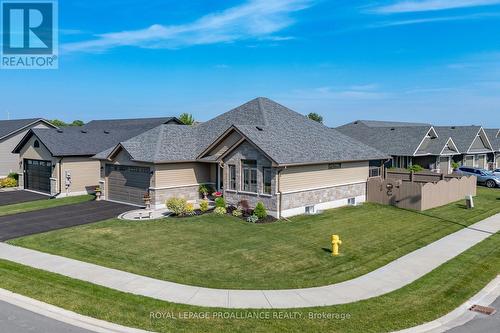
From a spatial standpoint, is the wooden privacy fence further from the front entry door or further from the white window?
the front entry door

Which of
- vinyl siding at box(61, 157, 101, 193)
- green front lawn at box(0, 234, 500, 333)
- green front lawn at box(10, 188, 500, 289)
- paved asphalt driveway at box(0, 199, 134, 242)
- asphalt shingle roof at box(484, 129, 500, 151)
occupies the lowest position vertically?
green front lawn at box(0, 234, 500, 333)

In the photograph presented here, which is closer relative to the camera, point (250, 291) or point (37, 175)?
point (250, 291)

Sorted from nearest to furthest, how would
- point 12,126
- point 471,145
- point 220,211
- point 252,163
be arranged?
point 220,211
point 252,163
point 12,126
point 471,145

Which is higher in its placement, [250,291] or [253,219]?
[253,219]

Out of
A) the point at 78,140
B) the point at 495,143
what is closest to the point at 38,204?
the point at 78,140

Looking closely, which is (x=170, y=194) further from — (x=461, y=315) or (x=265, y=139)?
(x=461, y=315)

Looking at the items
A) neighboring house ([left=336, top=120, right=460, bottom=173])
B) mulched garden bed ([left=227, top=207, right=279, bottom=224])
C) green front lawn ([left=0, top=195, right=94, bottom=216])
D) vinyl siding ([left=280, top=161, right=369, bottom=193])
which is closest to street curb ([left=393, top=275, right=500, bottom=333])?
mulched garden bed ([left=227, top=207, right=279, bottom=224])

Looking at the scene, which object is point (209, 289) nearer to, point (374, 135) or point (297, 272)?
point (297, 272)

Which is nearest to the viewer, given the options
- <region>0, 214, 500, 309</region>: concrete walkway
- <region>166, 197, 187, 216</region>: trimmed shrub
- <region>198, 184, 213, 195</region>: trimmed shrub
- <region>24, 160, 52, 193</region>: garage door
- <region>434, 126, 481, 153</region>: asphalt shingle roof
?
<region>0, 214, 500, 309</region>: concrete walkway
